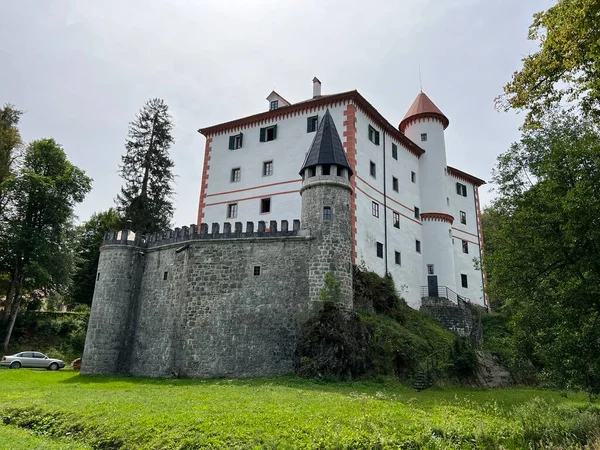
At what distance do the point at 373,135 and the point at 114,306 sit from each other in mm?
18204

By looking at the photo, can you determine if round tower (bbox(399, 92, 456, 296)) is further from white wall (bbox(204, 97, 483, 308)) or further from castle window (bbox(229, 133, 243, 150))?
castle window (bbox(229, 133, 243, 150))

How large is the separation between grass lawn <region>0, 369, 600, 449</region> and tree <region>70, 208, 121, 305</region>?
26.1m

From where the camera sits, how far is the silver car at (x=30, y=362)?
2734cm

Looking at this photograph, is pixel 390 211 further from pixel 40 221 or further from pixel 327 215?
pixel 40 221

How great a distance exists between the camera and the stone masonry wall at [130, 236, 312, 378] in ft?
66.3

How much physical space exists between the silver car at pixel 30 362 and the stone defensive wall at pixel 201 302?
272 inches

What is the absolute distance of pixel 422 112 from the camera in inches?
1407

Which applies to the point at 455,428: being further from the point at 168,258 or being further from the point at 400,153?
the point at 400,153

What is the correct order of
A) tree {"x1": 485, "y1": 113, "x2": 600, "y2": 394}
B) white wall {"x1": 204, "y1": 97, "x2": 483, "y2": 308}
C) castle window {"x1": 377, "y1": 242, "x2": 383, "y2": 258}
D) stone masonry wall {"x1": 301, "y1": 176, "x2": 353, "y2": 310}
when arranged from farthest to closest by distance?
1. castle window {"x1": 377, "y1": 242, "x2": 383, "y2": 258}
2. white wall {"x1": 204, "y1": 97, "x2": 483, "y2": 308}
3. stone masonry wall {"x1": 301, "y1": 176, "x2": 353, "y2": 310}
4. tree {"x1": 485, "y1": 113, "x2": 600, "y2": 394}

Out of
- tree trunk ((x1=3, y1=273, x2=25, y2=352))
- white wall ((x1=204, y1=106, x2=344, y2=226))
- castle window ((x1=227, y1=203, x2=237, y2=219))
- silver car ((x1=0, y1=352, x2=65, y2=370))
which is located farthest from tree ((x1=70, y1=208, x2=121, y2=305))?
castle window ((x1=227, y1=203, x2=237, y2=219))

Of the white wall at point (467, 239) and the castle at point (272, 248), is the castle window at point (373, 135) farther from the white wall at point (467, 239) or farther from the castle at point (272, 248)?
the white wall at point (467, 239)

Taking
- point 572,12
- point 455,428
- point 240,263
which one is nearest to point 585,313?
point 455,428

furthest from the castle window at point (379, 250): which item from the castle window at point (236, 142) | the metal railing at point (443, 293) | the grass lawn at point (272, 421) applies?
the grass lawn at point (272, 421)

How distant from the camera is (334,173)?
73.2 ft
